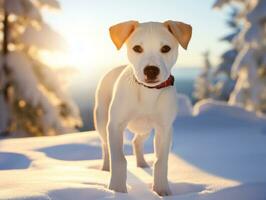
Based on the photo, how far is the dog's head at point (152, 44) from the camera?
354 cm

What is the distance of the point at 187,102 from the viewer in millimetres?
11172

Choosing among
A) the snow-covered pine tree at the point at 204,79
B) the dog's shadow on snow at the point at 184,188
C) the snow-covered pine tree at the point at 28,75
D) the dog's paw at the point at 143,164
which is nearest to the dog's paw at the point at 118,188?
the dog's shadow on snow at the point at 184,188

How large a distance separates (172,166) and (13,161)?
78.4 inches

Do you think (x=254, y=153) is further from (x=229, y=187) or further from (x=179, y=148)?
(x=229, y=187)

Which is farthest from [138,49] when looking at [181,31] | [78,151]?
[78,151]

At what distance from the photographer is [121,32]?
3752 millimetres

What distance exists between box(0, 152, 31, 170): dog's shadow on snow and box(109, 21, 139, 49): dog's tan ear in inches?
88.4

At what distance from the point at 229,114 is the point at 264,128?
5.00ft

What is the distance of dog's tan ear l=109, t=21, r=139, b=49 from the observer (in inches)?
148

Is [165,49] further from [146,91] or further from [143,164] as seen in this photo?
[143,164]

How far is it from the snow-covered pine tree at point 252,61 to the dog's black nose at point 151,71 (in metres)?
13.1

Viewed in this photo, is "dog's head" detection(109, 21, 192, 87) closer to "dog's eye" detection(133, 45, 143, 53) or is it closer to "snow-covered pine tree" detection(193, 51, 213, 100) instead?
"dog's eye" detection(133, 45, 143, 53)

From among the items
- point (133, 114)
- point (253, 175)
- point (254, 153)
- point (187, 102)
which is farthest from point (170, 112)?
point (187, 102)

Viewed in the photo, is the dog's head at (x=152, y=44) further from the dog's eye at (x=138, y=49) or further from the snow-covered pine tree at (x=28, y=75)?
the snow-covered pine tree at (x=28, y=75)
